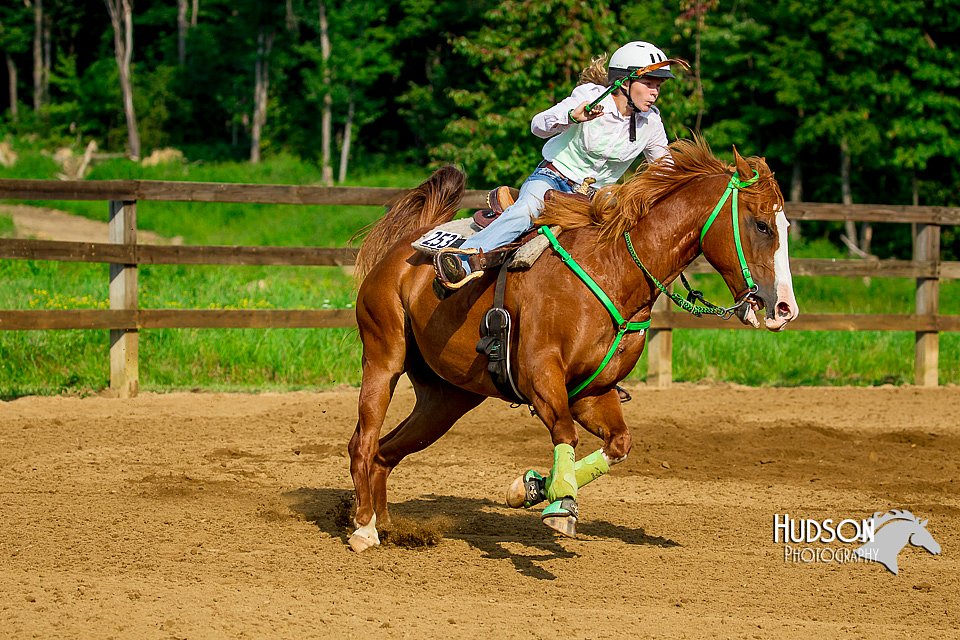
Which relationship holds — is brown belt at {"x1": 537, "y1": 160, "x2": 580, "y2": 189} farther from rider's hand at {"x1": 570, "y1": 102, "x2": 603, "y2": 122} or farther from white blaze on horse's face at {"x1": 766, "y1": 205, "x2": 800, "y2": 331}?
white blaze on horse's face at {"x1": 766, "y1": 205, "x2": 800, "y2": 331}

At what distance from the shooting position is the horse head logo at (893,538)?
231 inches

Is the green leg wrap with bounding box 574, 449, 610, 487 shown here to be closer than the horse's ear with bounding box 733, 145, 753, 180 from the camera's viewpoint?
Yes

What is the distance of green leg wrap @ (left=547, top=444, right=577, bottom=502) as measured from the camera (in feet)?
16.8

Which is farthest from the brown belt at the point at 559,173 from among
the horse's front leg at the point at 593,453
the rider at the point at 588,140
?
the horse's front leg at the point at 593,453

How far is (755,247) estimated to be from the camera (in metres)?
5.34

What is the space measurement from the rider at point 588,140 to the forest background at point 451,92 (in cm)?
608

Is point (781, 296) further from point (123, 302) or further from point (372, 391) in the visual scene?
point (123, 302)

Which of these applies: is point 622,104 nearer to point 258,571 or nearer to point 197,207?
point 258,571

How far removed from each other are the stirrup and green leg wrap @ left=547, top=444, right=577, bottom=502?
1.03 metres

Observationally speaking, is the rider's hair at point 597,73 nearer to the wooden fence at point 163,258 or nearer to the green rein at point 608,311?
the green rein at point 608,311

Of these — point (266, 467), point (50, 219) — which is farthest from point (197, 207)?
point (266, 467)

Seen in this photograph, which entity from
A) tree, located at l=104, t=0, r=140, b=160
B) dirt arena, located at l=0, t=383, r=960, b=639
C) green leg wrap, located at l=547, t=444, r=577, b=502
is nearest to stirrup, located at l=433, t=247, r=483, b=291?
green leg wrap, located at l=547, t=444, r=577, b=502

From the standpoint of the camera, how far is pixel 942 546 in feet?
20.1

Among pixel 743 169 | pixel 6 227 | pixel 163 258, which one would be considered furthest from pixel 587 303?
pixel 6 227
